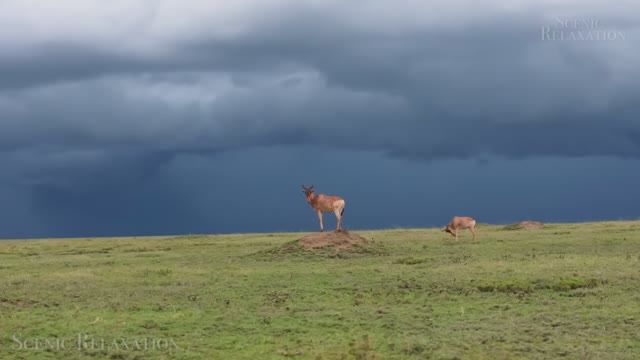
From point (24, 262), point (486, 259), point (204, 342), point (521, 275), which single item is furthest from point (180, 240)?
point (204, 342)

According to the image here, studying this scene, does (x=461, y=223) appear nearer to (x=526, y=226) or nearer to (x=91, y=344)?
(x=526, y=226)

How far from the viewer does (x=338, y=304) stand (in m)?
19.5

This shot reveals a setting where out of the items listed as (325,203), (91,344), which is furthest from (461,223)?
(91,344)

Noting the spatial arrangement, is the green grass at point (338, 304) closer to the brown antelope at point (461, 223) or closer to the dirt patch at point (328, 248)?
the dirt patch at point (328, 248)

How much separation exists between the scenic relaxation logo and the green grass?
41 millimetres

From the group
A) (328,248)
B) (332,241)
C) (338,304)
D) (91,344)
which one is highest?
(332,241)

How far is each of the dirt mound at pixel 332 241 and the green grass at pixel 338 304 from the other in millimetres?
481

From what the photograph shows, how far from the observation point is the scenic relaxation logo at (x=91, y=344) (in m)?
15.0

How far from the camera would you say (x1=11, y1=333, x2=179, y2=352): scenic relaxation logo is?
49.3 ft

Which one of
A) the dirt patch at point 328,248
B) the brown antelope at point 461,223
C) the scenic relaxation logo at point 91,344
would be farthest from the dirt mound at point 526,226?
the scenic relaxation logo at point 91,344

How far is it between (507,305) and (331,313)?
403 centimetres

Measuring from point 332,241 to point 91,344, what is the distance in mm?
15415

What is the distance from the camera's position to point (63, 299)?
20750mm

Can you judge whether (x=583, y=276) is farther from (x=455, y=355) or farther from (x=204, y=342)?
(x=204, y=342)
